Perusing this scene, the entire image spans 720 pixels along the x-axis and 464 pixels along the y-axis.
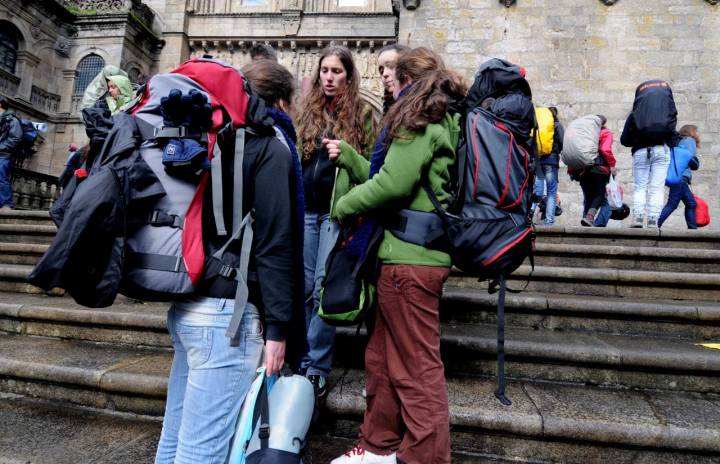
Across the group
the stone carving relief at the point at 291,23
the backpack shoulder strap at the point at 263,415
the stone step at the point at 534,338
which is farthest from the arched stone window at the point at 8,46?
the backpack shoulder strap at the point at 263,415

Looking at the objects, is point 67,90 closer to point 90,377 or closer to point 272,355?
point 90,377

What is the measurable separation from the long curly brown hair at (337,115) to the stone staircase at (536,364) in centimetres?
132

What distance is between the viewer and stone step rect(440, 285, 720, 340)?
10.9 feet

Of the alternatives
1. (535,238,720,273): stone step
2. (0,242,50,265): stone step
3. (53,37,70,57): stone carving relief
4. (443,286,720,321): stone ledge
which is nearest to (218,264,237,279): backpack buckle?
(443,286,720,321): stone ledge

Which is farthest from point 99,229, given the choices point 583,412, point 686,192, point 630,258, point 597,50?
point 597,50

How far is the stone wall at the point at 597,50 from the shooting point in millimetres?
8883

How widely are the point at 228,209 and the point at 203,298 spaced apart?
0.32 metres

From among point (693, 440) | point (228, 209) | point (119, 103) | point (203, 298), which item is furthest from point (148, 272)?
point (119, 103)

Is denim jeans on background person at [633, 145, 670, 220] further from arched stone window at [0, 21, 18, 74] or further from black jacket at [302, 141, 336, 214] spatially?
arched stone window at [0, 21, 18, 74]

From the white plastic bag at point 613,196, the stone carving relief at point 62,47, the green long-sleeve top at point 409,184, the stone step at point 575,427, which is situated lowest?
the stone step at point 575,427

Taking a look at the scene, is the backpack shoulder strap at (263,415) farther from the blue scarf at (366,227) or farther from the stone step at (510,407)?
the stone step at (510,407)

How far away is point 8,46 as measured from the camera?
15148 millimetres

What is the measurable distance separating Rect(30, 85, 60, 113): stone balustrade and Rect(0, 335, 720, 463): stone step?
17.1 meters

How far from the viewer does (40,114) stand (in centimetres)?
1577
